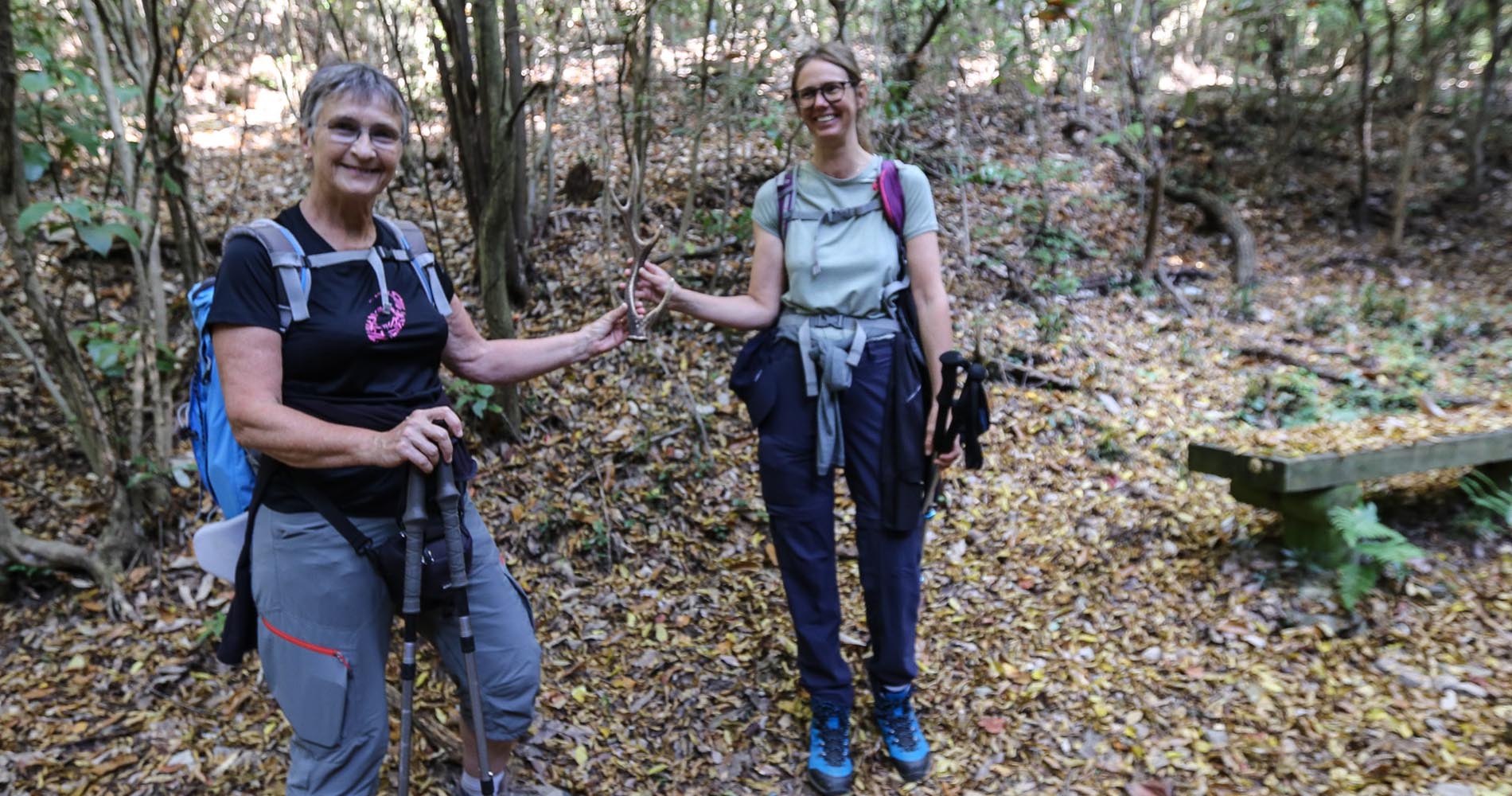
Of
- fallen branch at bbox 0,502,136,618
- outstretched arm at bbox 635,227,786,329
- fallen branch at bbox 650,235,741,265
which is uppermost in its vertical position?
fallen branch at bbox 650,235,741,265

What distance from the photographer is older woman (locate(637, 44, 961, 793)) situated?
119 inches

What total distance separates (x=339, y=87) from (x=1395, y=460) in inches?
169

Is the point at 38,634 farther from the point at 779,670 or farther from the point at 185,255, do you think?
the point at 779,670

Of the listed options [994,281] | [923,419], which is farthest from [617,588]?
[994,281]

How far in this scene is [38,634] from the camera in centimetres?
375

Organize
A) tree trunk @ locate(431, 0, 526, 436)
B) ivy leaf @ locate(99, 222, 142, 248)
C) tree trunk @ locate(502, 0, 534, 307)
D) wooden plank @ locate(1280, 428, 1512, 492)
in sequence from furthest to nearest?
tree trunk @ locate(502, 0, 534, 307)
tree trunk @ locate(431, 0, 526, 436)
wooden plank @ locate(1280, 428, 1512, 492)
ivy leaf @ locate(99, 222, 142, 248)

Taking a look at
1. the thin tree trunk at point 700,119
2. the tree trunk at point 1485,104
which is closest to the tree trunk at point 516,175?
the thin tree trunk at point 700,119

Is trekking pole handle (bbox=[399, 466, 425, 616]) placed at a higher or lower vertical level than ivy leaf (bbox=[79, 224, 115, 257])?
lower

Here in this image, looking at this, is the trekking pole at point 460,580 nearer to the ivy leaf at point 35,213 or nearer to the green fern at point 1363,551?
the ivy leaf at point 35,213

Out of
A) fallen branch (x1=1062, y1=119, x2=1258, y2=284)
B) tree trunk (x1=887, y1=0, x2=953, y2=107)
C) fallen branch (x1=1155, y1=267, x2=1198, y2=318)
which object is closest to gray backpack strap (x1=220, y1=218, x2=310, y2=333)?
tree trunk (x1=887, y1=0, x2=953, y2=107)

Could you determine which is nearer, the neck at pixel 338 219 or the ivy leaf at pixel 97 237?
the neck at pixel 338 219

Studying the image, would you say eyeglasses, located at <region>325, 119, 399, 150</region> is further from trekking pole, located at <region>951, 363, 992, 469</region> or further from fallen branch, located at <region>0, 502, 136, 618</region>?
fallen branch, located at <region>0, 502, 136, 618</region>

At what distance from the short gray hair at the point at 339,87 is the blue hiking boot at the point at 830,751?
240 cm

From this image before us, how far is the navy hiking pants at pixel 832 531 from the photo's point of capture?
3.07m
